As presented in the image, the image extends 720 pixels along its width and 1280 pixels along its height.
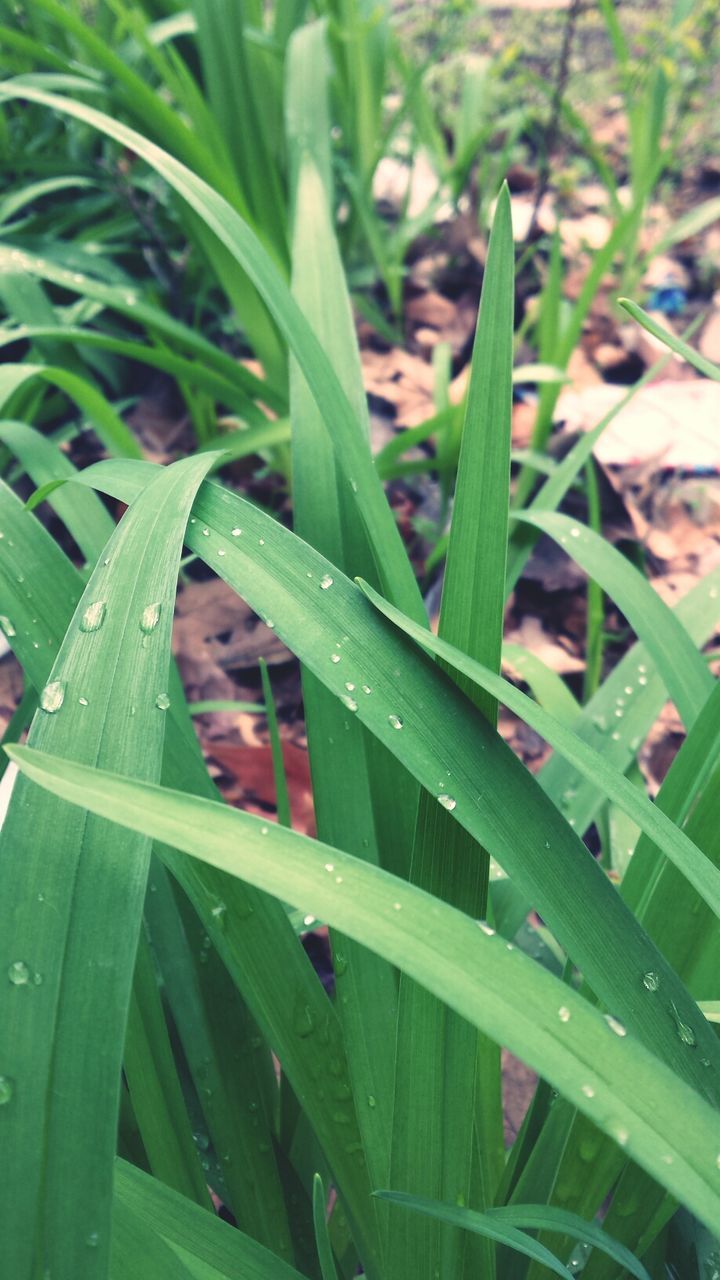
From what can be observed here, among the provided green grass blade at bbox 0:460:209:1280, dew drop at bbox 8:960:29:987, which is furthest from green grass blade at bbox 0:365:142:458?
dew drop at bbox 8:960:29:987

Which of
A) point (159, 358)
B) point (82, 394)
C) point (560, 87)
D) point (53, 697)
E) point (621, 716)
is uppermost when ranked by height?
point (560, 87)

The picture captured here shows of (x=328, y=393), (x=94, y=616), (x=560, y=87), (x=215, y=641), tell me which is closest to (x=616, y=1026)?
(x=94, y=616)

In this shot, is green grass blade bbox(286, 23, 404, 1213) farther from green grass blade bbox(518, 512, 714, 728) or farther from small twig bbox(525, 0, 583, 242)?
small twig bbox(525, 0, 583, 242)

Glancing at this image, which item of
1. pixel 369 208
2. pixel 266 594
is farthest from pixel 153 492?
pixel 369 208

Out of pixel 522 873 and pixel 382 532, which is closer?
pixel 522 873

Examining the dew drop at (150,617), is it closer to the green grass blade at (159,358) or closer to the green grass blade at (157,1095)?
the green grass blade at (157,1095)

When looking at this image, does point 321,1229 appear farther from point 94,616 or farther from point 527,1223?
point 94,616

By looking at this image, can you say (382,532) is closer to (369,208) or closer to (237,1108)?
(237,1108)
